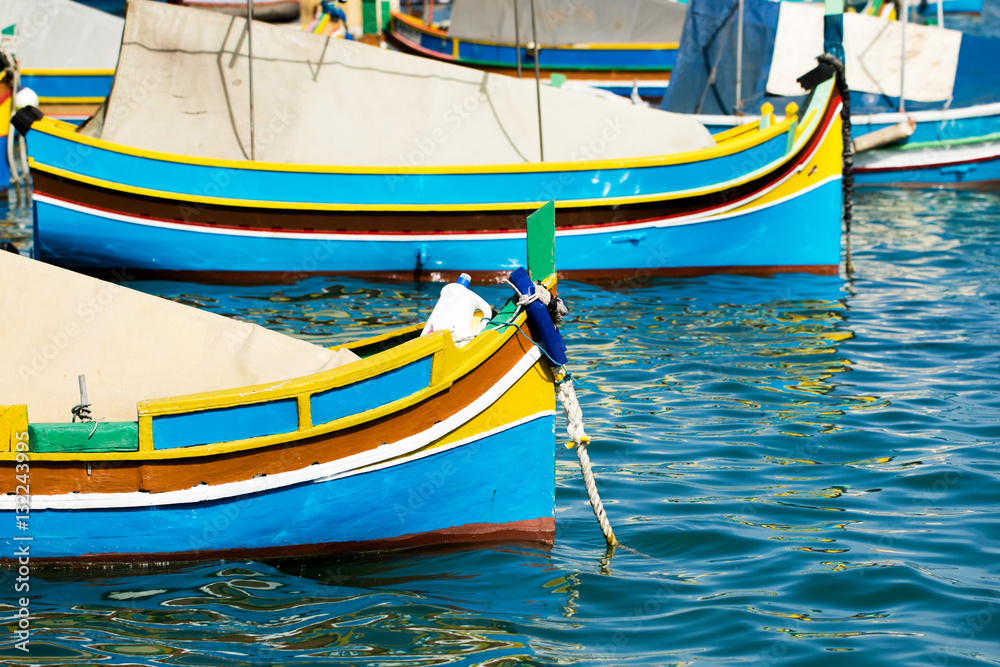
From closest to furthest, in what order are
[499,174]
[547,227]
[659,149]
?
[547,227]
[499,174]
[659,149]

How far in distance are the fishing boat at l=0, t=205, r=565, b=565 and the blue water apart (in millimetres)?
220

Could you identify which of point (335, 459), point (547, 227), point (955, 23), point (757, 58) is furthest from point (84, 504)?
point (955, 23)

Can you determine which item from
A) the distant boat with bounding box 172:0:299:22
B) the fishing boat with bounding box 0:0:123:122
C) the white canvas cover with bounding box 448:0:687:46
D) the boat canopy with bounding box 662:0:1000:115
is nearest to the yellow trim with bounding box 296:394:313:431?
the boat canopy with bounding box 662:0:1000:115

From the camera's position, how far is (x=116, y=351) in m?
6.28

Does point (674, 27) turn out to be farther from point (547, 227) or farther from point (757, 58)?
point (547, 227)

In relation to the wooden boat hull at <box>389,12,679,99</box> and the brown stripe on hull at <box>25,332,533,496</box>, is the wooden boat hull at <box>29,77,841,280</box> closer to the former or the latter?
the brown stripe on hull at <box>25,332,533,496</box>

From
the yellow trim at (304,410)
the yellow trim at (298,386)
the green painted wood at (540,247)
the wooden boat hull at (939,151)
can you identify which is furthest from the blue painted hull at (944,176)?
the yellow trim at (304,410)

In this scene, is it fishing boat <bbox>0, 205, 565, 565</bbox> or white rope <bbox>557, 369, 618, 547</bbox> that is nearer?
fishing boat <bbox>0, 205, 565, 565</bbox>

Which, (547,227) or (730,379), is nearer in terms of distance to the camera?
(547,227)

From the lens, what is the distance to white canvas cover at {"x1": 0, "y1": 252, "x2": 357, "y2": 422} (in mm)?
6199

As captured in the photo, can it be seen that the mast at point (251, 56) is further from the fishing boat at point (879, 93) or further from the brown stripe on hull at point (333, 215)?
the fishing boat at point (879, 93)

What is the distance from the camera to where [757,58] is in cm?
1828

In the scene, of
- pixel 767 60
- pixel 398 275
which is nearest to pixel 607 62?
pixel 767 60

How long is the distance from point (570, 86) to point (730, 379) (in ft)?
30.9
